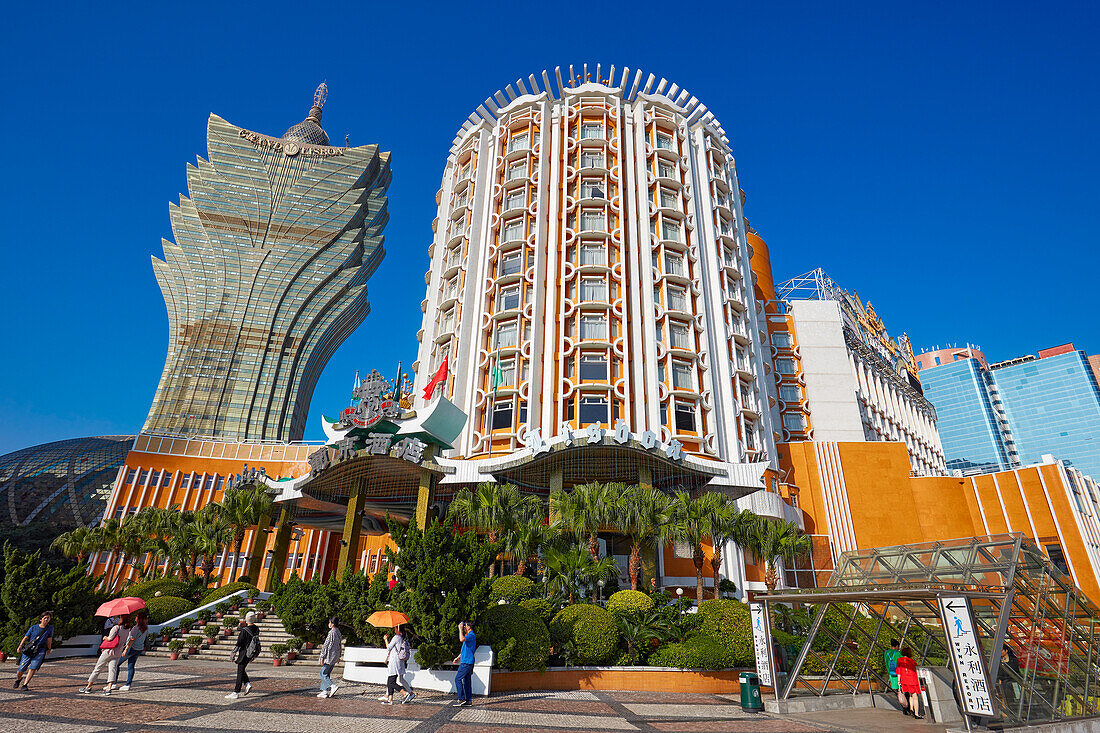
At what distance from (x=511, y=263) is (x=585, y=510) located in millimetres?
27300

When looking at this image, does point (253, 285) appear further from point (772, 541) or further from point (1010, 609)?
point (1010, 609)

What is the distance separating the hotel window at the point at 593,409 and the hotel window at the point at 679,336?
7323 mm

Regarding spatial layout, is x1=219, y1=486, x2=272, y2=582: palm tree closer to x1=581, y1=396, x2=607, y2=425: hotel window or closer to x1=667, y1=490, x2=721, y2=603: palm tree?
x1=581, y1=396, x2=607, y2=425: hotel window

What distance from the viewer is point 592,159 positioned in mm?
54688

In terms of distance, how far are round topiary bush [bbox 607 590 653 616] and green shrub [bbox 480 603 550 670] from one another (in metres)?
4.98

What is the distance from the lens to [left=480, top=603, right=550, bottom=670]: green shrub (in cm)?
1825

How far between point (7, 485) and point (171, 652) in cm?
8259

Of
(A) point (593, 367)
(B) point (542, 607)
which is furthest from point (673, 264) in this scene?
(B) point (542, 607)

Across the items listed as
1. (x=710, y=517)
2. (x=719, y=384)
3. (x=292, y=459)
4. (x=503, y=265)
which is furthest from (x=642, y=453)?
→ (x=292, y=459)

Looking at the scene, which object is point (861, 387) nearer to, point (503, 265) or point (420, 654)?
point (503, 265)

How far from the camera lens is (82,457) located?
92375 millimetres

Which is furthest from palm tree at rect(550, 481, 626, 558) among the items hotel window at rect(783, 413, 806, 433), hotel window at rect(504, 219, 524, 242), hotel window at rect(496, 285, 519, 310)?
hotel window at rect(783, 413, 806, 433)

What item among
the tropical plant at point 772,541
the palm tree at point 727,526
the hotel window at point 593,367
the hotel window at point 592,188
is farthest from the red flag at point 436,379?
the tropical plant at point 772,541

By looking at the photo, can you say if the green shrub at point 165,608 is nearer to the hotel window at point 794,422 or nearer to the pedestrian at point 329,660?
the pedestrian at point 329,660
